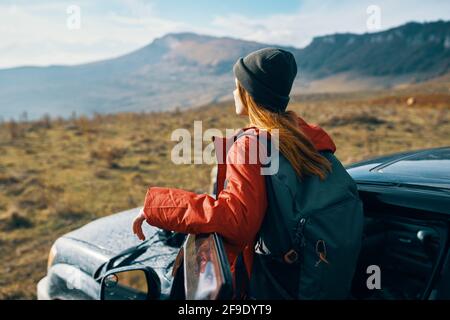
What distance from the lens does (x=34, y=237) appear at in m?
6.71

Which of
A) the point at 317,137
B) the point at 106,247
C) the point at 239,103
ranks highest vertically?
the point at 239,103

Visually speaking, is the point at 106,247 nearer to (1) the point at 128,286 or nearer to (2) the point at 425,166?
(1) the point at 128,286

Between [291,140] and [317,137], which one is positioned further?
→ [317,137]

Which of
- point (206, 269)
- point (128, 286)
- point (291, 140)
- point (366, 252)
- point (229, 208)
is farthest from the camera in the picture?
point (128, 286)

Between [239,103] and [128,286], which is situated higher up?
[239,103]

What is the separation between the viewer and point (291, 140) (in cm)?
190

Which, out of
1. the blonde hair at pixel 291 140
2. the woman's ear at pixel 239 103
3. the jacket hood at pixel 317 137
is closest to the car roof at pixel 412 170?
the jacket hood at pixel 317 137

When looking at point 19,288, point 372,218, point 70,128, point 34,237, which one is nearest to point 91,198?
point 34,237

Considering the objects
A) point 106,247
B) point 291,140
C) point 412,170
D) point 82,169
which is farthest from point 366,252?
point 82,169

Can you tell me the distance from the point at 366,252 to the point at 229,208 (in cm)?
100

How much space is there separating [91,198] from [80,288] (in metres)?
6.08

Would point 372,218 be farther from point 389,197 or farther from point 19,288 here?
point 19,288

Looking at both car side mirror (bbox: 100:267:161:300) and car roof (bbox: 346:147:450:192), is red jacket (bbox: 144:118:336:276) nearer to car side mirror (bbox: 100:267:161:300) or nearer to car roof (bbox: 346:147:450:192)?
car side mirror (bbox: 100:267:161:300)

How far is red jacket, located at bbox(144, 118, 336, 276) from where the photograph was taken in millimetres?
1744
